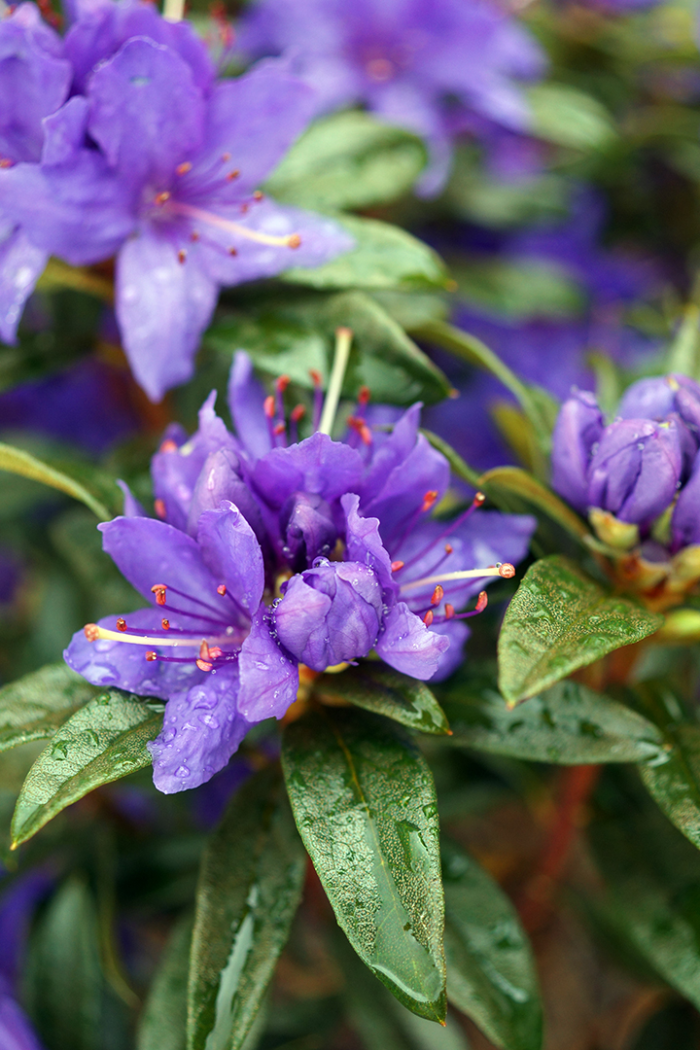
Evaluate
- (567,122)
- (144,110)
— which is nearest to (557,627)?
(144,110)

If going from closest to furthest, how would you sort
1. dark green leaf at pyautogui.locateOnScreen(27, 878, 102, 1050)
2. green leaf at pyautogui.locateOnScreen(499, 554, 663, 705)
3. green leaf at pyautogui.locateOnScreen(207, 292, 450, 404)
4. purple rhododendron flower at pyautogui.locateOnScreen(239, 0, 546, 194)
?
1. green leaf at pyautogui.locateOnScreen(499, 554, 663, 705)
2. green leaf at pyautogui.locateOnScreen(207, 292, 450, 404)
3. dark green leaf at pyautogui.locateOnScreen(27, 878, 102, 1050)
4. purple rhododendron flower at pyautogui.locateOnScreen(239, 0, 546, 194)

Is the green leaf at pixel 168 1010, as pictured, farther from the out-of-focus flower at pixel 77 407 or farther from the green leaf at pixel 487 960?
the out-of-focus flower at pixel 77 407

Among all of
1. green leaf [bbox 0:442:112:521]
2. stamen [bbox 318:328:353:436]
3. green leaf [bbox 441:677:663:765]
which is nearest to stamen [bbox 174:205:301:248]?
stamen [bbox 318:328:353:436]

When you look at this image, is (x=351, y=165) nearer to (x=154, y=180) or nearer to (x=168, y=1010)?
(x=154, y=180)

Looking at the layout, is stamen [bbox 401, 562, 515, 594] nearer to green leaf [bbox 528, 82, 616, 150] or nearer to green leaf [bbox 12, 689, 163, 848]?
green leaf [bbox 12, 689, 163, 848]

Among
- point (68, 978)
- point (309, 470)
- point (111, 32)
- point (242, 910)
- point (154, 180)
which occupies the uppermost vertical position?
point (111, 32)

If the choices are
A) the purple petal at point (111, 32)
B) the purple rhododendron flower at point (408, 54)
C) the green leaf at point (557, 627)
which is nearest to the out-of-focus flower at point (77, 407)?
the purple rhododendron flower at point (408, 54)
